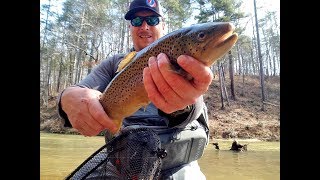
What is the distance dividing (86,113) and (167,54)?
0.60 m

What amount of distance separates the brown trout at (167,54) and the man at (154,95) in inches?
2.7

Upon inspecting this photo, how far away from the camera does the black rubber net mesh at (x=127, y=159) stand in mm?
1932

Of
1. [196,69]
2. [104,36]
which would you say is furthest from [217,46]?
[104,36]

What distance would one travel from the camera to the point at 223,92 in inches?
989

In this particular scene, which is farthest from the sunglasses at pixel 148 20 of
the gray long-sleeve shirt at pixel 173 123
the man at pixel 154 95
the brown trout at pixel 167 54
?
the brown trout at pixel 167 54

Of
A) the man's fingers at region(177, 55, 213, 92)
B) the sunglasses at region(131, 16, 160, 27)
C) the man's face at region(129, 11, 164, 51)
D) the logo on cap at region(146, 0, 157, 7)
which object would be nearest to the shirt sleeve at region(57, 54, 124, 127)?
the man's face at region(129, 11, 164, 51)

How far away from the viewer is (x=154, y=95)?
172 centimetres

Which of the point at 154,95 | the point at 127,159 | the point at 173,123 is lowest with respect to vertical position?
the point at 127,159

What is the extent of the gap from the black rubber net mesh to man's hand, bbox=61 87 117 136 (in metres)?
0.12

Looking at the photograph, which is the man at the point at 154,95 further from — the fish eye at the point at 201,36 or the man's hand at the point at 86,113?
the fish eye at the point at 201,36

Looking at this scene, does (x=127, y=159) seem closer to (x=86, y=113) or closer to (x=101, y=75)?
(x=86, y=113)
